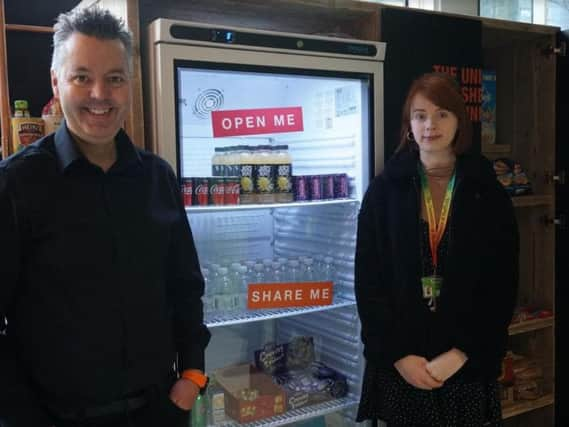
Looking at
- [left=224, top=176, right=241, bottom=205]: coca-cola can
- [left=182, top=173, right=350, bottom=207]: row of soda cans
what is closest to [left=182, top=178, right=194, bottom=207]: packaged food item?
[left=182, top=173, right=350, bottom=207]: row of soda cans

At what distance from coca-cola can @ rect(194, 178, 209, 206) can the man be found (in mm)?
479

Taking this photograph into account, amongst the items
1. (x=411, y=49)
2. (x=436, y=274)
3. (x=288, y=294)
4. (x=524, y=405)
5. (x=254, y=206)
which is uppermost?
(x=411, y=49)

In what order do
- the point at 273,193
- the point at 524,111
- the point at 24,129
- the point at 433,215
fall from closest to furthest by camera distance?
the point at 24,129 < the point at 433,215 < the point at 273,193 < the point at 524,111

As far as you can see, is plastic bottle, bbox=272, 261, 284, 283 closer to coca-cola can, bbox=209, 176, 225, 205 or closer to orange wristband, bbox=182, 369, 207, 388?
coca-cola can, bbox=209, 176, 225, 205

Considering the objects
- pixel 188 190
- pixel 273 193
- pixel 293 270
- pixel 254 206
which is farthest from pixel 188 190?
pixel 293 270

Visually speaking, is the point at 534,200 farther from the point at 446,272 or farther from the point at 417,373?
the point at 417,373

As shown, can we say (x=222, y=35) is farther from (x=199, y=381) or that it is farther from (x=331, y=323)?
(x=331, y=323)

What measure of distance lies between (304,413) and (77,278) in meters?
1.20

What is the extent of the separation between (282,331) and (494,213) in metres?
1.12

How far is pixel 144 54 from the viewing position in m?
1.85

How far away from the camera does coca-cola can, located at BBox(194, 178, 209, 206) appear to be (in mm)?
2002

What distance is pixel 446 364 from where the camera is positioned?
192 centimetres

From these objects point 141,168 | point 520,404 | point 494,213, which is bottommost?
point 520,404

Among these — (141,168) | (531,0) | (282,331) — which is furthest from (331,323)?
(531,0)
